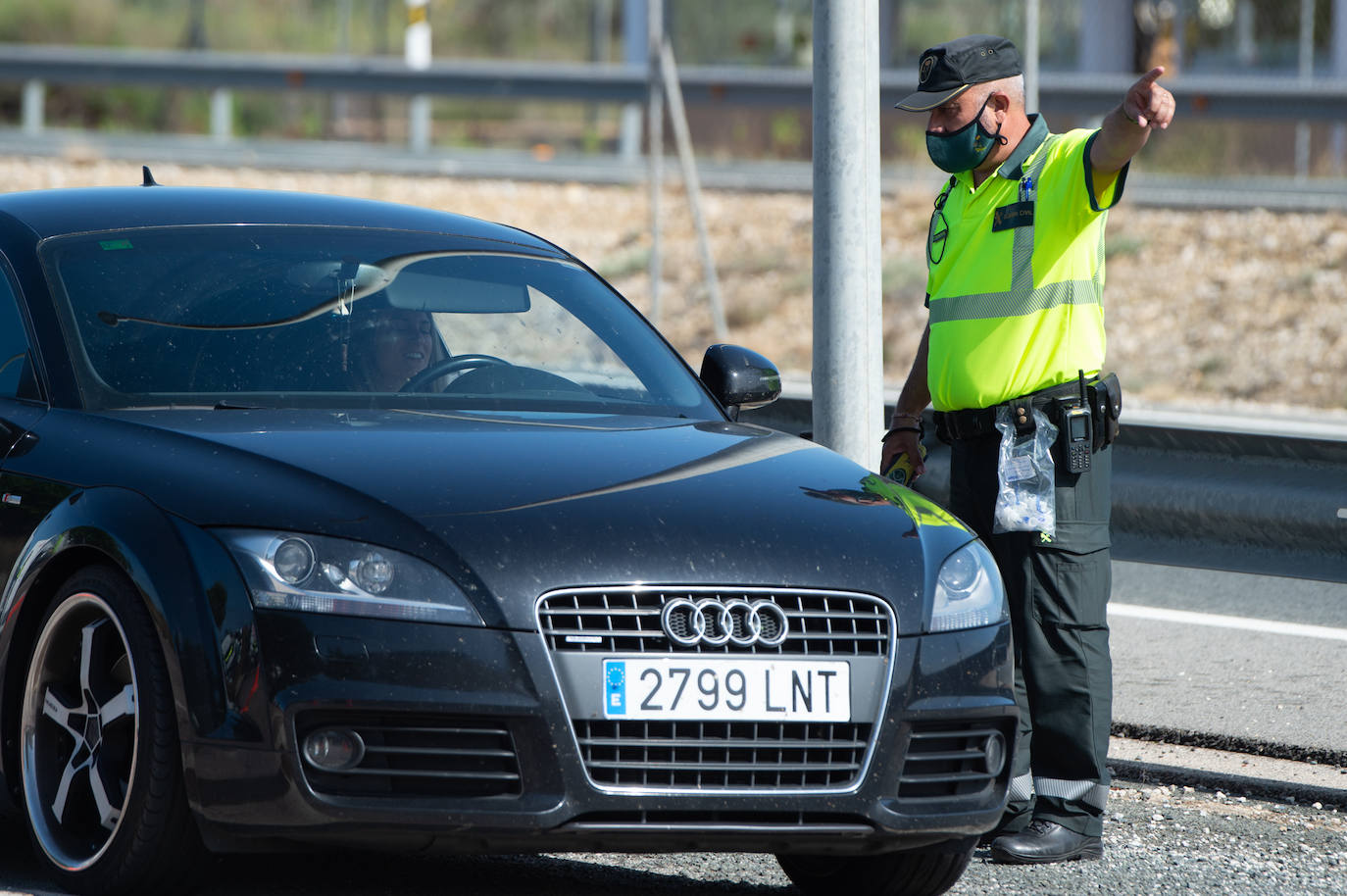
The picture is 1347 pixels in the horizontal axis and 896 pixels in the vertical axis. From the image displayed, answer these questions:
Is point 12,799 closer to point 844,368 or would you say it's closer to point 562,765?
point 562,765

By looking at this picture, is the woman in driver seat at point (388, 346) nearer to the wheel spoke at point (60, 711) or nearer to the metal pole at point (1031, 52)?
the wheel spoke at point (60, 711)

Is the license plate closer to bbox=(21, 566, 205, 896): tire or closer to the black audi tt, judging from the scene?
the black audi tt

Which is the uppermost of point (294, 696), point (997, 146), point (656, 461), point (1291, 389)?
point (997, 146)

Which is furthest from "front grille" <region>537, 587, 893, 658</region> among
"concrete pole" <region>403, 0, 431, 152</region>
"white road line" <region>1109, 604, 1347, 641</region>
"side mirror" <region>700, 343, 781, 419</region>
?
"concrete pole" <region>403, 0, 431, 152</region>

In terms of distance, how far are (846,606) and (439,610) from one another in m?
0.76

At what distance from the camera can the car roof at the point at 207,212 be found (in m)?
5.21

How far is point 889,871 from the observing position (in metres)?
4.43

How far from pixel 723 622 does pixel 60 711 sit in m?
1.36

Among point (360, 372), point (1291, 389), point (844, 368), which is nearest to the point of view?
point (360, 372)

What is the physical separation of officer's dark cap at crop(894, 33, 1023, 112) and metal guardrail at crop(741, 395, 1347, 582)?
1512 millimetres

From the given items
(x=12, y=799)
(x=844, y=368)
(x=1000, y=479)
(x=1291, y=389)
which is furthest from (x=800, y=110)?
(x=12, y=799)

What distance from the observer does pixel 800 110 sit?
54.3 feet

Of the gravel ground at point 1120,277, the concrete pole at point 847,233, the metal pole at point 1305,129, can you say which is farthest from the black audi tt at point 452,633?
the metal pole at point 1305,129

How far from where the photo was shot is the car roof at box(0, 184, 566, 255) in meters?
5.21
